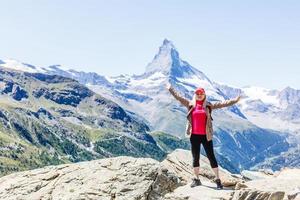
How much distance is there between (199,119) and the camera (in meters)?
21.0

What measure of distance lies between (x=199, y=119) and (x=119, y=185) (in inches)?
159

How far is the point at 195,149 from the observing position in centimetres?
2144

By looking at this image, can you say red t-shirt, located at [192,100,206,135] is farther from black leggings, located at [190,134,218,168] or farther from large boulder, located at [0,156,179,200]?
large boulder, located at [0,156,179,200]

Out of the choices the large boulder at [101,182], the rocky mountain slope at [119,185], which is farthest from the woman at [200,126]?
the large boulder at [101,182]

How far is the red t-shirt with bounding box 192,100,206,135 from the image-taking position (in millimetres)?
20984

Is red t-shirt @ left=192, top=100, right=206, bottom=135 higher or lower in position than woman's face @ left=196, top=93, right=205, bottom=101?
lower

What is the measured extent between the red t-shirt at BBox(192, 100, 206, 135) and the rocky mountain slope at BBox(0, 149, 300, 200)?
208cm

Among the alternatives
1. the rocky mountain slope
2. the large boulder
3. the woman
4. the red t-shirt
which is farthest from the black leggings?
the large boulder

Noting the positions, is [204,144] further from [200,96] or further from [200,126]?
[200,96]

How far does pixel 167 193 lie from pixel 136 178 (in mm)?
1378

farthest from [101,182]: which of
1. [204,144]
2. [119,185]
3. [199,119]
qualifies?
[199,119]

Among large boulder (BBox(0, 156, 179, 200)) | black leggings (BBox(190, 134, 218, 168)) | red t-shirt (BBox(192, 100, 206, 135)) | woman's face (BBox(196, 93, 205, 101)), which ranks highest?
woman's face (BBox(196, 93, 205, 101))

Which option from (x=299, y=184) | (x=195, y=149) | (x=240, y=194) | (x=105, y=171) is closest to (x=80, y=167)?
(x=105, y=171)

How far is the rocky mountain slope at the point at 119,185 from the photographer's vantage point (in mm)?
20031
